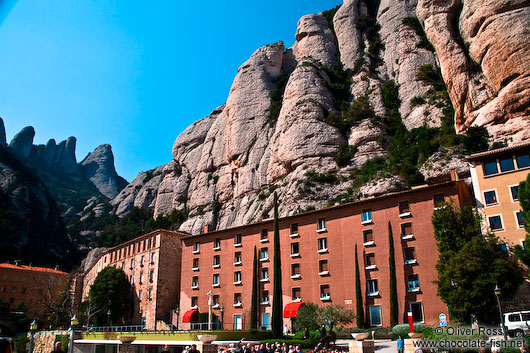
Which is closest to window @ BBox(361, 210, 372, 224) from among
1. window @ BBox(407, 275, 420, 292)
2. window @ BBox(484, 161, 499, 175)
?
window @ BBox(407, 275, 420, 292)

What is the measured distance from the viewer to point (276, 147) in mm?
74312

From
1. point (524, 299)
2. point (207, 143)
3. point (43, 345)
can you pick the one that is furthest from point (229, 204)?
point (524, 299)

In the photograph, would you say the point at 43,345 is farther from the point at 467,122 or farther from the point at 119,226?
the point at 467,122

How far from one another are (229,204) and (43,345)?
39275 mm

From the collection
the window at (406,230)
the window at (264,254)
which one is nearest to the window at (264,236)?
the window at (264,254)

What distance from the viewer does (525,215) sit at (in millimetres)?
32062

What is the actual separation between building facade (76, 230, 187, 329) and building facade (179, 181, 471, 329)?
4336 mm

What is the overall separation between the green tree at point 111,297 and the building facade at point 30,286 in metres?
22.2

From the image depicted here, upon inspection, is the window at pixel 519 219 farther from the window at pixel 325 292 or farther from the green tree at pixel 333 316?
the window at pixel 325 292

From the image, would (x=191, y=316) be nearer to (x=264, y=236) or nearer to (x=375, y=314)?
(x=264, y=236)

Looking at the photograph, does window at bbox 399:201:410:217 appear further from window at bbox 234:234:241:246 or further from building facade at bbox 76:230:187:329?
building facade at bbox 76:230:187:329

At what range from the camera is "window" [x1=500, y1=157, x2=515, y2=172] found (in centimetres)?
3653

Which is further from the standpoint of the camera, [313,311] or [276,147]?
[276,147]

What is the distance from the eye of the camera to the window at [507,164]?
3653 centimetres
